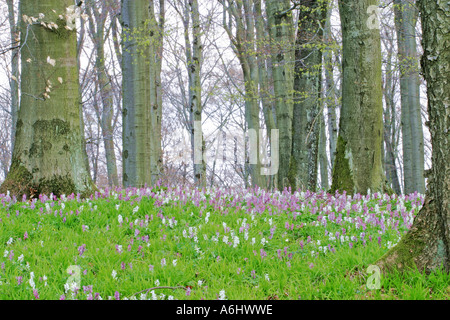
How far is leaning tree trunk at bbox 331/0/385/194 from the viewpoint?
7.76 m

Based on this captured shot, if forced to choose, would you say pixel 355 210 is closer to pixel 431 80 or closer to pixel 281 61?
pixel 431 80

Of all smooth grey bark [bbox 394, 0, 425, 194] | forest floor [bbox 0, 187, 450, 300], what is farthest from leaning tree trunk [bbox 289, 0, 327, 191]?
smooth grey bark [bbox 394, 0, 425, 194]

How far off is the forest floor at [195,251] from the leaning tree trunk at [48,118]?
40cm

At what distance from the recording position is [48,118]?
666cm

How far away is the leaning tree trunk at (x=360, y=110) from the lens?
7758mm

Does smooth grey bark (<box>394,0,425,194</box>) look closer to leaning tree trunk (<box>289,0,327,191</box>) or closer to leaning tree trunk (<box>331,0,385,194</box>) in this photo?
leaning tree trunk (<box>289,0,327,191</box>)

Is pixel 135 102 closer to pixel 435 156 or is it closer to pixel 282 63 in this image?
pixel 282 63

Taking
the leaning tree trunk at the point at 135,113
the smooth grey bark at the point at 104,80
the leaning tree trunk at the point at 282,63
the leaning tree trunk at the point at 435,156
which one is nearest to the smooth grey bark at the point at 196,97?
the leaning tree trunk at the point at 282,63

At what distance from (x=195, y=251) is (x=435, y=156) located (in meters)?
2.56

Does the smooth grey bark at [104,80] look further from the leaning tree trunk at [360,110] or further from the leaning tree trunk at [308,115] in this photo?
the leaning tree trunk at [360,110]

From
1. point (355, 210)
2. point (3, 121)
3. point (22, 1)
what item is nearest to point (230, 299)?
point (355, 210)

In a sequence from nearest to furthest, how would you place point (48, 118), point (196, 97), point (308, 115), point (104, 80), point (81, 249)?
point (81, 249) → point (48, 118) → point (308, 115) → point (196, 97) → point (104, 80)

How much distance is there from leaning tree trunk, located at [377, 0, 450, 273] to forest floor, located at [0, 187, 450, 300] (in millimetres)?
177

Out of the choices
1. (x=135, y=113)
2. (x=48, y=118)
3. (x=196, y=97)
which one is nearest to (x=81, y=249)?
(x=48, y=118)
